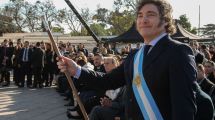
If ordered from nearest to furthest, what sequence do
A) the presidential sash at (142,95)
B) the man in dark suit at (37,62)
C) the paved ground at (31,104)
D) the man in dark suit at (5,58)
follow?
the presidential sash at (142,95)
the paved ground at (31,104)
the man in dark suit at (37,62)
the man in dark suit at (5,58)

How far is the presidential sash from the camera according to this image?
8.54 feet

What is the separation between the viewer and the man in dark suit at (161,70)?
2.42m

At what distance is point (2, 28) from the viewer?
53500 millimetres

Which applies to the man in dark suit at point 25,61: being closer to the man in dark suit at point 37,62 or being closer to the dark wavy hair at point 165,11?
the man in dark suit at point 37,62

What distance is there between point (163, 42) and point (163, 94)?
32 cm

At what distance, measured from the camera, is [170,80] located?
247 cm

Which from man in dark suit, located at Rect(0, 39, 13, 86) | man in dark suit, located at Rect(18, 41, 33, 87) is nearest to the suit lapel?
man in dark suit, located at Rect(18, 41, 33, 87)

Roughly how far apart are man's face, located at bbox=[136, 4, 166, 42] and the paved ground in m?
7.19

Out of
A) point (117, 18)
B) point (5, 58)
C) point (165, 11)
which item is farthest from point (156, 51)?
point (117, 18)

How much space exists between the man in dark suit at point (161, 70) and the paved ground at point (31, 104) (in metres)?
7.04

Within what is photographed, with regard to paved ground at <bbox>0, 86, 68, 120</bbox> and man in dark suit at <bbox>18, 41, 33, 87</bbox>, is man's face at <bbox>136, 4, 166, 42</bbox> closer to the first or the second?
paved ground at <bbox>0, 86, 68, 120</bbox>

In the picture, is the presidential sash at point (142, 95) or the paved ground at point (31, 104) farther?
the paved ground at point (31, 104)

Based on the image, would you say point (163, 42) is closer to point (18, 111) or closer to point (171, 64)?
point (171, 64)

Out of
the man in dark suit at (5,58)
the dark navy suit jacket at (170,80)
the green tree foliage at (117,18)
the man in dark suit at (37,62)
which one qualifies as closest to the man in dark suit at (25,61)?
the man in dark suit at (37,62)
